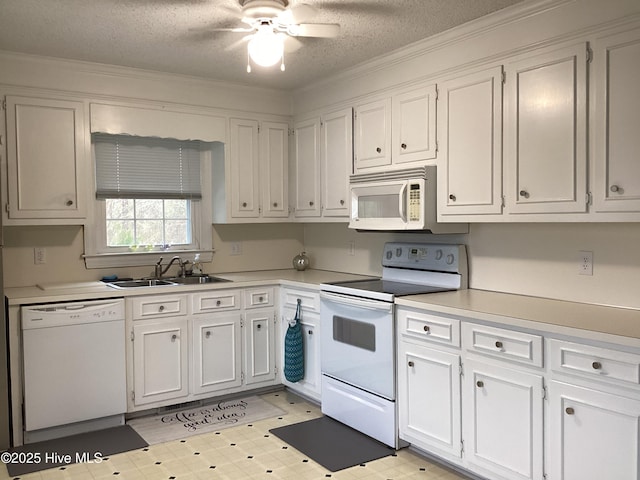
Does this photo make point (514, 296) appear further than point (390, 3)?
Yes

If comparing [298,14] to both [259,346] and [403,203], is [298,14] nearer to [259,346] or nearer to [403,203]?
[403,203]

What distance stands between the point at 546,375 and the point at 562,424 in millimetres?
203

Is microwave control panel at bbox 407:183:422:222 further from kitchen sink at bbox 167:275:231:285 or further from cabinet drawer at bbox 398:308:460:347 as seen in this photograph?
kitchen sink at bbox 167:275:231:285

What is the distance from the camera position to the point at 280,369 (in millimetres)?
4273

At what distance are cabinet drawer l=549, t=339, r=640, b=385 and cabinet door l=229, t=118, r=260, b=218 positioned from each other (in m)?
2.76

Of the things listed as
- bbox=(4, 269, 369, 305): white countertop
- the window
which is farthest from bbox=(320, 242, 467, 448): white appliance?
the window

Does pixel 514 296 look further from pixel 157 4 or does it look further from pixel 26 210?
pixel 26 210

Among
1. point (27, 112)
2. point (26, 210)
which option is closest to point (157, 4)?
point (27, 112)

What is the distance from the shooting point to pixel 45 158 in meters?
3.70

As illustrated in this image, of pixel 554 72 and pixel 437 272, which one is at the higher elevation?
pixel 554 72

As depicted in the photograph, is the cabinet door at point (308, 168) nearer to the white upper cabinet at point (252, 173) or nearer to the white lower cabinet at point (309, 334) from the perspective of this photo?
the white upper cabinet at point (252, 173)

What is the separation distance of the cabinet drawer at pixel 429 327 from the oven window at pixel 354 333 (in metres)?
0.25

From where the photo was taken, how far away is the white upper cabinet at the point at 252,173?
446 cm

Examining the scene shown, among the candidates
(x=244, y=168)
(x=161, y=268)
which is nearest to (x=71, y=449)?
(x=161, y=268)
